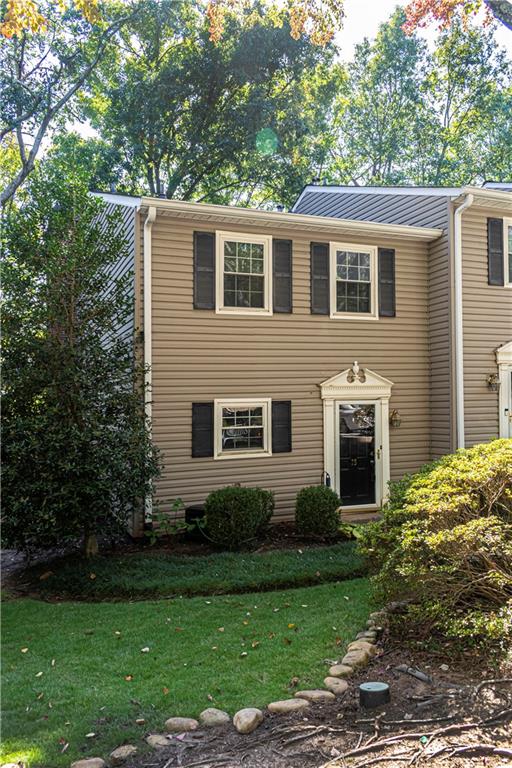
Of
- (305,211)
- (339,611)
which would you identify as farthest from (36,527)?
(305,211)

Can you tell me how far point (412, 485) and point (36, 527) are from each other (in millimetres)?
4321

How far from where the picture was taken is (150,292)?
904 cm

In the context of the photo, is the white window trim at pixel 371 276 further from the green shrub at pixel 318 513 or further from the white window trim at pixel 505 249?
the green shrub at pixel 318 513

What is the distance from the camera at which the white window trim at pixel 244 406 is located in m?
9.43

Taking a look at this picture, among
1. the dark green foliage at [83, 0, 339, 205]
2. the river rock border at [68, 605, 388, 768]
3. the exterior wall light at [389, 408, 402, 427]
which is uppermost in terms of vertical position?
the dark green foliage at [83, 0, 339, 205]

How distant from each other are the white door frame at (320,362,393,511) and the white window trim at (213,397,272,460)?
108 cm

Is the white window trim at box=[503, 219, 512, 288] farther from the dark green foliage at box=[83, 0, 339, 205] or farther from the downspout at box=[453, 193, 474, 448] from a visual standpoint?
the dark green foliage at box=[83, 0, 339, 205]

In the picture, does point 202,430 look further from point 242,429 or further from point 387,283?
point 387,283

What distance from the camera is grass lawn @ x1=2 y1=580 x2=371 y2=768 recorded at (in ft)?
11.9

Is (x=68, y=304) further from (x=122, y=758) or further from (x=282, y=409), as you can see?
(x=122, y=758)

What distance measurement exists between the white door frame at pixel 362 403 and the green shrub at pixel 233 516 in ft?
7.46

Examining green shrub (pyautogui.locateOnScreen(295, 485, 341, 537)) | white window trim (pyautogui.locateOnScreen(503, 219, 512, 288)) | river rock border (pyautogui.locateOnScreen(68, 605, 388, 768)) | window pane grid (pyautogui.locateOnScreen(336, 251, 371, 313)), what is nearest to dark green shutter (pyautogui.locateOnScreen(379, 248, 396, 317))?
window pane grid (pyautogui.locateOnScreen(336, 251, 371, 313))

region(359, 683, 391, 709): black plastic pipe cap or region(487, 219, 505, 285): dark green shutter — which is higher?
region(487, 219, 505, 285): dark green shutter

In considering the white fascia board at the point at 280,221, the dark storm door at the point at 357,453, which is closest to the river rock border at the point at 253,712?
the dark storm door at the point at 357,453
